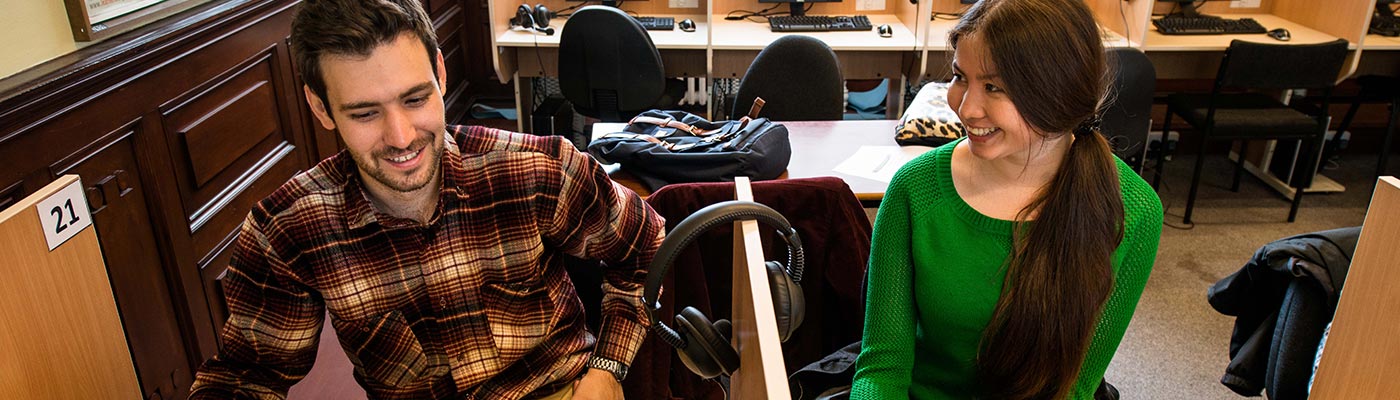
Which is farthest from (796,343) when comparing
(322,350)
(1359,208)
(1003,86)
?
(1359,208)

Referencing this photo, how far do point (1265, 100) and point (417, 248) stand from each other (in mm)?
3487

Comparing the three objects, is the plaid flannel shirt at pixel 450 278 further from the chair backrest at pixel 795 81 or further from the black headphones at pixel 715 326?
the chair backrest at pixel 795 81

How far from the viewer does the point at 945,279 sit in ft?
4.24

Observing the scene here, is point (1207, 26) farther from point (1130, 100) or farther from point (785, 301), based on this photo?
point (785, 301)

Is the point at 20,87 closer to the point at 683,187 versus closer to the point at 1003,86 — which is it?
the point at 683,187

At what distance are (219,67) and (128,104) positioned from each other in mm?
343

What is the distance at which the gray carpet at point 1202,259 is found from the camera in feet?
8.10

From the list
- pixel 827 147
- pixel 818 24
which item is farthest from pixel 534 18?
pixel 827 147

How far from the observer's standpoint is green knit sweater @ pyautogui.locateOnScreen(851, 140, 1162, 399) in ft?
4.15

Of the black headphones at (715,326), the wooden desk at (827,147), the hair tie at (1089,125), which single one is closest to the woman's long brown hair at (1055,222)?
the hair tie at (1089,125)

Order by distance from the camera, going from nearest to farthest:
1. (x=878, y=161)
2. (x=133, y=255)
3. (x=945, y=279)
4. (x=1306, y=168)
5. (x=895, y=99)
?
1. (x=945, y=279)
2. (x=133, y=255)
3. (x=878, y=161)
4. (x=1306, y=168)
5. (x=895, y=99)

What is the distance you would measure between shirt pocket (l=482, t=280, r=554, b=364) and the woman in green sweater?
0.47 meters

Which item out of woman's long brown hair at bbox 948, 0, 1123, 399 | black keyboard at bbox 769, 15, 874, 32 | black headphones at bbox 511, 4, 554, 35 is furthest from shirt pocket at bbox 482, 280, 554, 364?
black keyboard at bbox 769, 15, 874, 32

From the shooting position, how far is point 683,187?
165cm
